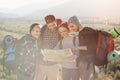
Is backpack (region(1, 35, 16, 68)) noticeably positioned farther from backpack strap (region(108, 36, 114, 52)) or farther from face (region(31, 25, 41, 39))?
backpack strap (region(108, 36, 114, 52))

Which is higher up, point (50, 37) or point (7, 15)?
point (7, 15)

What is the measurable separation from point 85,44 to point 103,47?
A: 0.19 meters

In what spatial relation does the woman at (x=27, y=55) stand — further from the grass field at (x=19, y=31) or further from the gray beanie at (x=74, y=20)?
the gray beanie at (x=74, y=20)

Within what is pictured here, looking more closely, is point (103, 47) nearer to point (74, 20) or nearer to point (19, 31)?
point (74, 20)

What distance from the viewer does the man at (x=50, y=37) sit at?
3736 mm

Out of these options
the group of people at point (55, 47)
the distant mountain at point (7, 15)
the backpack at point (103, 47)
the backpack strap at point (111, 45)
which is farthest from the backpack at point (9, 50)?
the backpack strap at point (111, 45)

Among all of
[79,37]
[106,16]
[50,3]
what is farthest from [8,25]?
[106,16]

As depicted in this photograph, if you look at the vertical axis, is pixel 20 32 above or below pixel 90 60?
above

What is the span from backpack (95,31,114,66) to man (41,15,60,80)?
A: 0.43m

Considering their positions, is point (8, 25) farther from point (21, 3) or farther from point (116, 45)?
point (116, 45)

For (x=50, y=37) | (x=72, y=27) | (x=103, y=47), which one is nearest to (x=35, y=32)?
(x=50, y=37)

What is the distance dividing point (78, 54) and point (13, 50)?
69cm

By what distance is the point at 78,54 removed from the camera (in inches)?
147

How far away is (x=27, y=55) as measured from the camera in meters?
3.82
